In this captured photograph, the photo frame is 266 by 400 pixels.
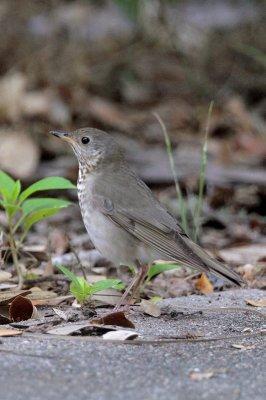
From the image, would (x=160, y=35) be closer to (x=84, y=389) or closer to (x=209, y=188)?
(x=209, y=188)

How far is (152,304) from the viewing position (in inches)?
203

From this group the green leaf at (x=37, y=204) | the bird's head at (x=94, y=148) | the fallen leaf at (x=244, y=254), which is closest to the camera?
the green leaf at (x=37, y=204)

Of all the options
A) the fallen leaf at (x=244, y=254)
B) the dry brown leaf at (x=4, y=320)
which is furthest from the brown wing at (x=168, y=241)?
the fallen leaf at (x=244, y=254)

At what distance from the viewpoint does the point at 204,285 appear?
6254mm

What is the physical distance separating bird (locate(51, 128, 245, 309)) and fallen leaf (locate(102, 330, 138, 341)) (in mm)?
813

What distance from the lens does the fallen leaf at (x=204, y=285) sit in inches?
244

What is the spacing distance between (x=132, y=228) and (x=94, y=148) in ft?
2.76

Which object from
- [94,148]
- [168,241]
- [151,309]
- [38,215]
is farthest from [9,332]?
[94,148]

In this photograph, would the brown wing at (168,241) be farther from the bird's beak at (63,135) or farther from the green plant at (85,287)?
the bird's beak at (63,135)

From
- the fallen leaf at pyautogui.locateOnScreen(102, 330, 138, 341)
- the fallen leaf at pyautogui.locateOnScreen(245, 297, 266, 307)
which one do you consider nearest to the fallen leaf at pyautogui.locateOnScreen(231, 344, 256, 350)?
the fallen leaf at pyautogui.locateOnScreen(102, 330, 138, 341)

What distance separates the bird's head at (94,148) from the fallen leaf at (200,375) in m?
2.41

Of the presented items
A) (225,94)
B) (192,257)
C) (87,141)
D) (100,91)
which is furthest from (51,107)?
(192,257)

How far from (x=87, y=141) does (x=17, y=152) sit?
3.16 metres

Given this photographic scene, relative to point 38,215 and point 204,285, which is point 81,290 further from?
point 204,285
